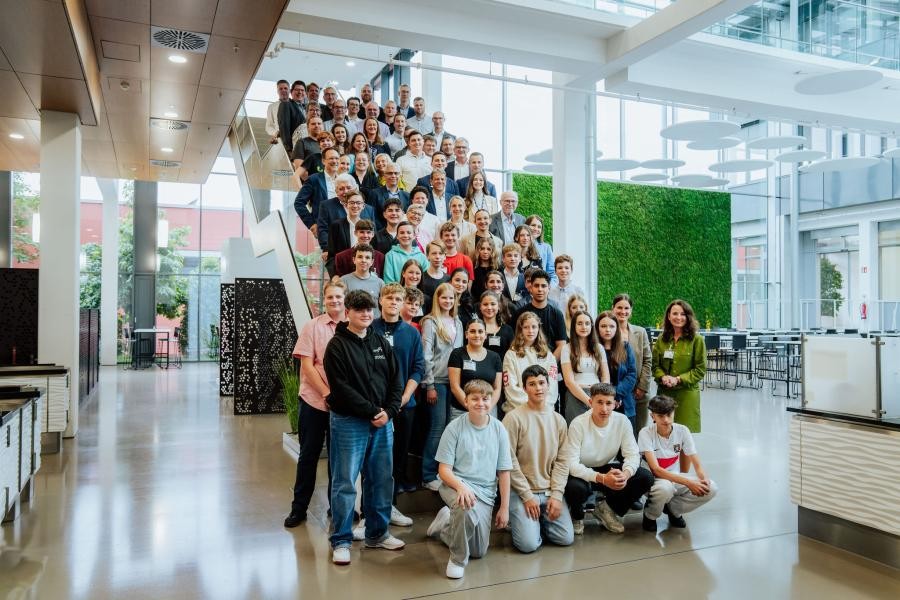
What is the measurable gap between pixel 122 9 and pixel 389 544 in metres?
4.92

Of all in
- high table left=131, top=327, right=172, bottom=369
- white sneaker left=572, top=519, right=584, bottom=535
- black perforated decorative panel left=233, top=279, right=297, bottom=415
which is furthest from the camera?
high table left=131, top=327, right=172, bottom=369

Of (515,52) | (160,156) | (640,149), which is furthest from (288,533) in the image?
(640,149)

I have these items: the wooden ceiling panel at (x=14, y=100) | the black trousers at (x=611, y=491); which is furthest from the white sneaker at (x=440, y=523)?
the wooden ceiling panel at (x=14, y=100)

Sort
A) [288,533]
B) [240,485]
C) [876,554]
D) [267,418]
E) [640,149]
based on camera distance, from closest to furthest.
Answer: [876,554] → [288,533] → [240,485] → [267,418] → [640,149]

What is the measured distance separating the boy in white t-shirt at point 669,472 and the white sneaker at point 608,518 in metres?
0.20

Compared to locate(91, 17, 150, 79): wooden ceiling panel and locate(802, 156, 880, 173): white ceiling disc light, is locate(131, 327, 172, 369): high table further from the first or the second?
locate(802, 156, 880, 173): white ceiling disc light

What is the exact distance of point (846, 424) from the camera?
177 inches

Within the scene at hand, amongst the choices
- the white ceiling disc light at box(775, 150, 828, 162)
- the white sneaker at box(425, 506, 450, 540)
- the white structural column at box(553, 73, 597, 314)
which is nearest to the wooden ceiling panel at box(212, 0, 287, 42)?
the white sneaker at box(425, 506, 450, 540)

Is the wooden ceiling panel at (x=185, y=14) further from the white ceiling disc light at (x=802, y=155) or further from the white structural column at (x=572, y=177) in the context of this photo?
the white ceiling disc light at (x=802, y=155)

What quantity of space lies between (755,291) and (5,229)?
21.4m

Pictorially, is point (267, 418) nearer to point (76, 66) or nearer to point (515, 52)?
point (76, 66)

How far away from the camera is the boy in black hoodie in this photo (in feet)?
13.7

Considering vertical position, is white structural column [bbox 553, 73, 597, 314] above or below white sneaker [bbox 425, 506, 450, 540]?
above

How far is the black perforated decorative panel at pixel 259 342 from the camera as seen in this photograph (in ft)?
33.7
